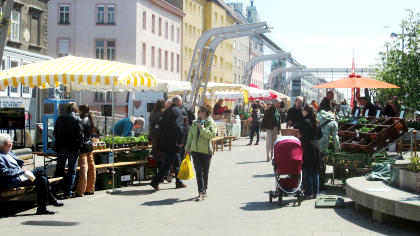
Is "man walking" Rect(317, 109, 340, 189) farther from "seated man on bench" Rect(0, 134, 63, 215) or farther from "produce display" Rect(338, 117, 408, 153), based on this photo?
"seated man on bench" Rect(0, 134, 63, 215)

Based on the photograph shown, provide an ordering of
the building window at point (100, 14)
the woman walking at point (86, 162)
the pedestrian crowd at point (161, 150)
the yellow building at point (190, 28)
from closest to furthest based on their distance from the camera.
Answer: the pedestrian crowd at point (161, 150), the woman walking at point (86, 162), the building window at point (100, 14), the yellow building at point (190, 28)

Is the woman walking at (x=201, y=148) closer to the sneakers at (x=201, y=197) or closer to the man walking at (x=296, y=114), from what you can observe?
the sneakers at (x=201, y=197)

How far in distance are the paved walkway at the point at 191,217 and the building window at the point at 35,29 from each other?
23.3 metres

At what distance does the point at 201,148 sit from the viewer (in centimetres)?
1232

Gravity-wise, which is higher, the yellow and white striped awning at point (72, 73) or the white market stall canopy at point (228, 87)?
the white market stall canopy at point (228, 87)

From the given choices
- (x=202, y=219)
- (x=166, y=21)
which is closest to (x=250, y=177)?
(x=202, y=219)

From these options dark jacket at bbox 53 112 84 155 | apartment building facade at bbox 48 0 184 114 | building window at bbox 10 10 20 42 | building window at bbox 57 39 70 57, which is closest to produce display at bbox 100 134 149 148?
→ dark jacket at bbox 53 112 84 155

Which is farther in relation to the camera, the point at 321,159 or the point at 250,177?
the point at 250,177

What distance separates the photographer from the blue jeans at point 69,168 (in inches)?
491

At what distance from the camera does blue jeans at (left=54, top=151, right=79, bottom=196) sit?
1247 cm

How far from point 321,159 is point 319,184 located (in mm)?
580

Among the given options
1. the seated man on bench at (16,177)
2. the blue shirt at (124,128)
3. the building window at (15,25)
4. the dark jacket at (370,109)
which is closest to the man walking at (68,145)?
the seated man on bench at (16,177)

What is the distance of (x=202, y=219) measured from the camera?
10.0 meters

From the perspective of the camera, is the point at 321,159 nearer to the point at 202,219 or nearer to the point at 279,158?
the point at 279,158
